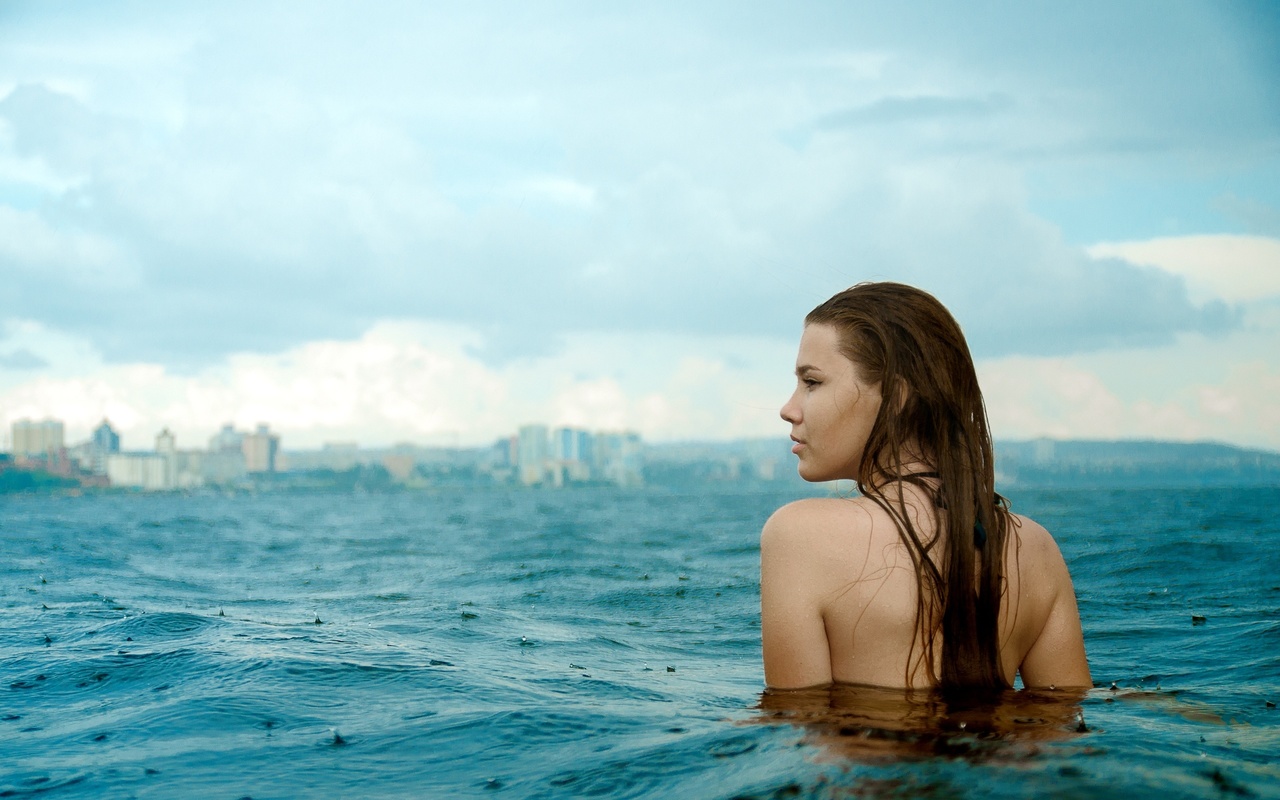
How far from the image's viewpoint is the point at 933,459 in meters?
3.18

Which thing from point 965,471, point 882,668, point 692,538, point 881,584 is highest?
point 965,471

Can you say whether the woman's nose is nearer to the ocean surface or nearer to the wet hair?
the wet hair

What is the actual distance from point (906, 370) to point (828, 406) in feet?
0.81

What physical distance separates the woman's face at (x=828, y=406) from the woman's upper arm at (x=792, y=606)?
0.84 feet

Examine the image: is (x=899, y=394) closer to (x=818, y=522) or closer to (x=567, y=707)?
(x=818, y=522)

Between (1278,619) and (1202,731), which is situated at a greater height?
(1202,731)

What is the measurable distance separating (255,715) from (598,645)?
3163 millimetres

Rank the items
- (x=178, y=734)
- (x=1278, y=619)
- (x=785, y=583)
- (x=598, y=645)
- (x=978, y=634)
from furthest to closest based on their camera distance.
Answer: (x=1278, y=619), (x=598, y=645), (x=178, y=734), (x=978, y=634), (x=785, y=583)

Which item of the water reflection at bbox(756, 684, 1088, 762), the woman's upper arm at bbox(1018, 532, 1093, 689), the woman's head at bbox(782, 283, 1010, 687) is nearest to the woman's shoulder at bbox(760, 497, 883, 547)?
the woman's head at bbox(782, 283, 1010, 687)

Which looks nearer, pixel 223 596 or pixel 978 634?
pixel 978 634

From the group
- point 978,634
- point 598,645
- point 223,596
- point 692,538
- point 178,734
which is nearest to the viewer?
point 978,634

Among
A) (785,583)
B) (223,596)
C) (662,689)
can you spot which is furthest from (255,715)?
(223,596)

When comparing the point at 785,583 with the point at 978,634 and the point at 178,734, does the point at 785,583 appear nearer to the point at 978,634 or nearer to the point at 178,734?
the point at 978,634

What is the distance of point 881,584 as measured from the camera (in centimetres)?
302
